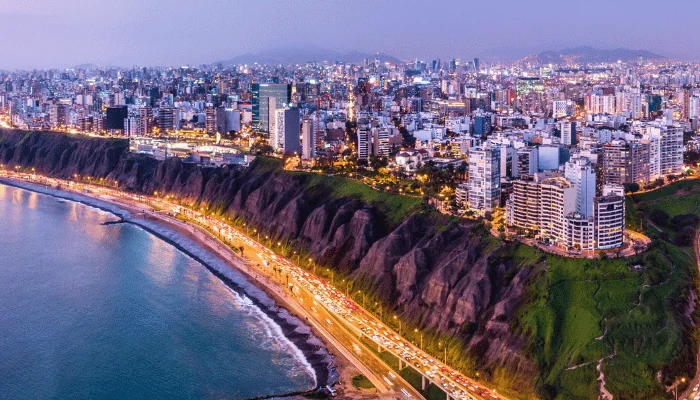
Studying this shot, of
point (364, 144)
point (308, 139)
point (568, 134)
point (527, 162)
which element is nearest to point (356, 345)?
point (527, 162)

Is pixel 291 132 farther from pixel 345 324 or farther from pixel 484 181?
pixel 345 324

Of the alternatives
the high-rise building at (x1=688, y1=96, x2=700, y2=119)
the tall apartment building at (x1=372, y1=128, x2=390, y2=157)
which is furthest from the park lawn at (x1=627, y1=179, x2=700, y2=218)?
the high-rise building at (x1=688, y1=96, x2=700, y2=119)

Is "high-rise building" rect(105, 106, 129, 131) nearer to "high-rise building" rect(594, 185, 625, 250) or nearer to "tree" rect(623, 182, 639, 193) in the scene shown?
"tree" rect(623, 182, 639, 193)

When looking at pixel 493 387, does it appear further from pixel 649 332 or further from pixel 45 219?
pixel 45 219

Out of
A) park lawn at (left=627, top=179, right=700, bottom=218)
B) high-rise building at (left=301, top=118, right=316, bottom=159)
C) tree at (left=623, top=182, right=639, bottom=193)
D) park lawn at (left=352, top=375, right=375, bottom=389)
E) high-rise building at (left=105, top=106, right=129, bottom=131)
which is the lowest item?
park lawn at (left=352, top=375, right=375, bottom=389)

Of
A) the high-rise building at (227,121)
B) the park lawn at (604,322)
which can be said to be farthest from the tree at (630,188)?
the high-rise building at (227,121)

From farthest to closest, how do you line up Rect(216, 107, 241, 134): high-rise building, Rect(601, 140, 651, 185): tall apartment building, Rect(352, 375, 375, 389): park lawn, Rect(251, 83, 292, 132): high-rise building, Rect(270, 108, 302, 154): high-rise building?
Rect(216, 107, 241, 134): high-rise building, Rect(251, 83, 292, 132): high-rise building, Rect(270, 108, 302, 154): high-rise building, Rect(601, 140, 651, 185): tall apartment building, Rect(352, 375, 375, 389): park lawn

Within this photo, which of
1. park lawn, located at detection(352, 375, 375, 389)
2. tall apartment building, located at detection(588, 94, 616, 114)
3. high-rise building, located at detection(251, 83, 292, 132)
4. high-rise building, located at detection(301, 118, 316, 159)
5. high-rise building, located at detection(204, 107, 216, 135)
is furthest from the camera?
tall apartment building, located at detection(588, 94, 616, 114)

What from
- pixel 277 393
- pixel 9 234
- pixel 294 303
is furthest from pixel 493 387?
pixel 9 234
